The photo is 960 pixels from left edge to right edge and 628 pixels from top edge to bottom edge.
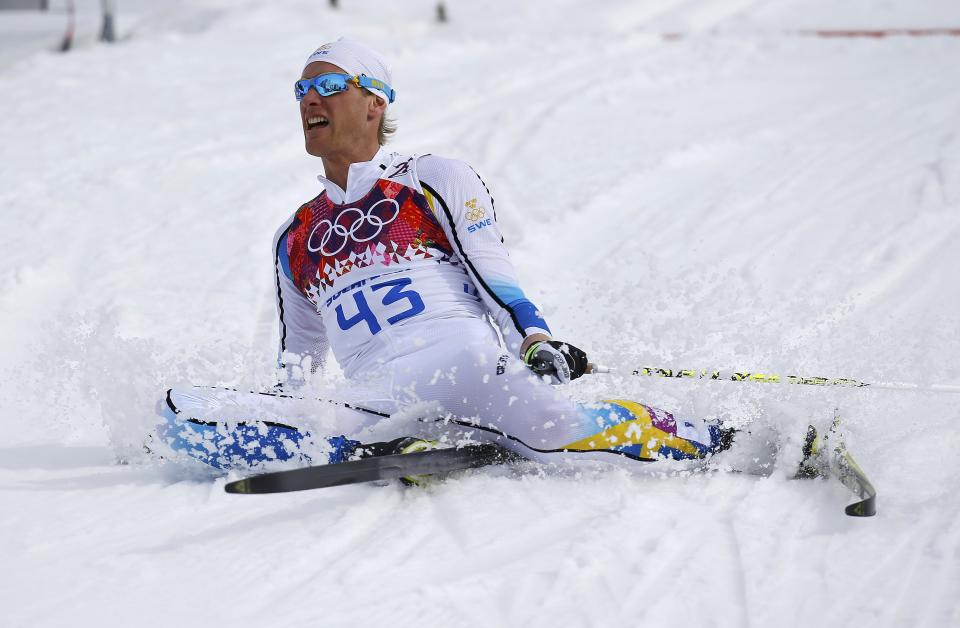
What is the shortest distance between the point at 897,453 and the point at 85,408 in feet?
9.54

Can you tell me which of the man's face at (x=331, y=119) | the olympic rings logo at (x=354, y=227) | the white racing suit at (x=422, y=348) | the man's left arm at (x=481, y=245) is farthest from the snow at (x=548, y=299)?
the man's face at (x=331, y=119)

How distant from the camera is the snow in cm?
236

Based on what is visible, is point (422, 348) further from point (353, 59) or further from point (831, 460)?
point (831, 460)

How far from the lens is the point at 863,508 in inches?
104

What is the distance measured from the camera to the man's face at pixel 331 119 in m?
3.25

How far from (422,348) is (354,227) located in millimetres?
461

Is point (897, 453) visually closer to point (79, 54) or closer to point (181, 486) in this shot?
point (181, 486)

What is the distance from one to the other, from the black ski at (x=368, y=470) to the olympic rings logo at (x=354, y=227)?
714 millimetres

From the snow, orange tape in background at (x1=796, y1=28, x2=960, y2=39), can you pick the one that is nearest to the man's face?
the snow

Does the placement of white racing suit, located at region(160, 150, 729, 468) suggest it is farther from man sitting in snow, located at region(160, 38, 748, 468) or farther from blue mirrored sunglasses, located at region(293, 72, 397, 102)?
blue mirrored sunglasses, located at region(293, 72, 397, 102)

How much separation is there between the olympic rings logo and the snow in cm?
55

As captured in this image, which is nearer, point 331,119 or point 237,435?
point 237,435

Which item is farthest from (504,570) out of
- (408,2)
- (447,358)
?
(408,2)

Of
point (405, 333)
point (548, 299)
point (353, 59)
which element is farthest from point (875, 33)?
point (405, 333)
